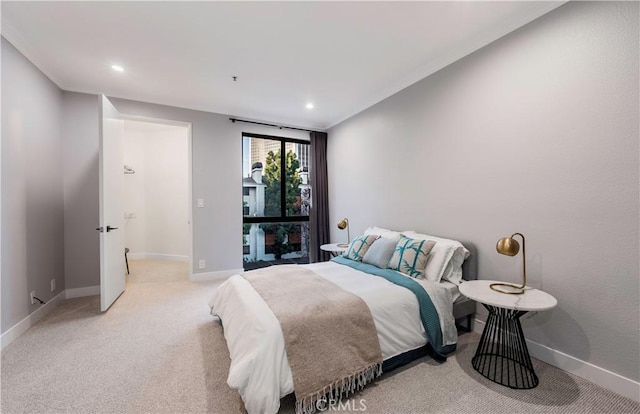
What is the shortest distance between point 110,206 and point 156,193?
289cm

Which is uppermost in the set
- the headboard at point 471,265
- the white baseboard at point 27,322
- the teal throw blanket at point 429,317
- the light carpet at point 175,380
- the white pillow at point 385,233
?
the white pillow at point 385,233

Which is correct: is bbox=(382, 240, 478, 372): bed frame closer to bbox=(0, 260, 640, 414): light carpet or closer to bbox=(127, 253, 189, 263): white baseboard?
bbox=(0, 260, 640, 414): light carpet

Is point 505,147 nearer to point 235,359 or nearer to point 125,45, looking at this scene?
point 235,359

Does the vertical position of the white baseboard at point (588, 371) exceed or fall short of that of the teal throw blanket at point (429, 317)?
it falls short

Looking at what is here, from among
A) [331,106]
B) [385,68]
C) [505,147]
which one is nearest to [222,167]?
[331,106]

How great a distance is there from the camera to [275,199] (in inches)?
187

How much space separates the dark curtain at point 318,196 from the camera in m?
4.68

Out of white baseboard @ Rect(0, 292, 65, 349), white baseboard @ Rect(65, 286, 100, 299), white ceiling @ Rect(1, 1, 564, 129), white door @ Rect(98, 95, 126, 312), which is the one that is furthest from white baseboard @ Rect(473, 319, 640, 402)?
white baseboard @ Rect(65, 286, 100, 299)

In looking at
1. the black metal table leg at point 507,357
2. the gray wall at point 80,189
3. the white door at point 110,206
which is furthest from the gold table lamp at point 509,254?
the gray wall at point 80,189

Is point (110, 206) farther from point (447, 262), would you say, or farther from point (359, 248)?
point (447, 262)

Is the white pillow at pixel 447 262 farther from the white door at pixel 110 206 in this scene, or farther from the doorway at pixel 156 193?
the doorway at pixel 156 193

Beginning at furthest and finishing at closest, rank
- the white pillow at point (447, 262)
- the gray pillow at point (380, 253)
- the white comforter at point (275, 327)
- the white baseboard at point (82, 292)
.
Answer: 1. the white baseboard at point (82, 292)
2. the gray pillow at point (380, 253)
3. the white pillow at point (447, 262)
4. the white comforter at point (275, 327)

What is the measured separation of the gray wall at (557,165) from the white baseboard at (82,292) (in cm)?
429

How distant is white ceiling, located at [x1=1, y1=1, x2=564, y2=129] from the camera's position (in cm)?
201
